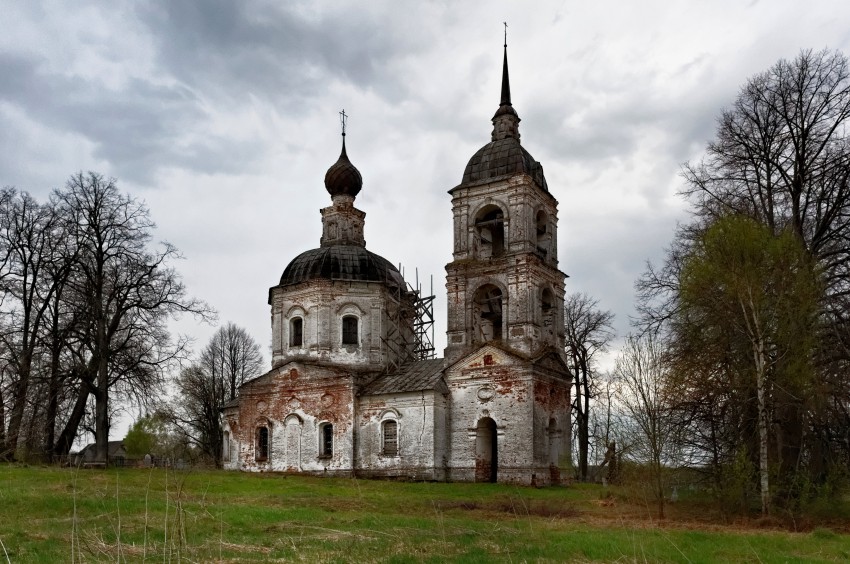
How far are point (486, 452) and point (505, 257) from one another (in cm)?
717

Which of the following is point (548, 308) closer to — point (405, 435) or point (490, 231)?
point (490, 231)

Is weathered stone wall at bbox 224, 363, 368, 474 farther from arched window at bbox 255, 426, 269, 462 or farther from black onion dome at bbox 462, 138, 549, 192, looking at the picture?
black onion dome at bbox 462, 138, 549, 192

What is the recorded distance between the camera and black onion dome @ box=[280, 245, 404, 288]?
33625 mm

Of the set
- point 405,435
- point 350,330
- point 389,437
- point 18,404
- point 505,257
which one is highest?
point 505,257

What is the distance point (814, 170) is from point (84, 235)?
22.9 meters

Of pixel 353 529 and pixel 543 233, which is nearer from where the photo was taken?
pixel 353 529

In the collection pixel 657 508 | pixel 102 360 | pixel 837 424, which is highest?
pixel 102 360

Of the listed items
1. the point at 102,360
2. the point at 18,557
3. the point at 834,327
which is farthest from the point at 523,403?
the point at 18,557

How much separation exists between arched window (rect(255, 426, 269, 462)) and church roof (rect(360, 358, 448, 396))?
16.2 ft

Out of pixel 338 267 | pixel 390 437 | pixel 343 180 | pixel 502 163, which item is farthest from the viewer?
pixel 343 180

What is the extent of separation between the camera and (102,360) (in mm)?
27000

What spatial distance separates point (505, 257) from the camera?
2912 cm

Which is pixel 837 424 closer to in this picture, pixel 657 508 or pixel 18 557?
pixel 657 508

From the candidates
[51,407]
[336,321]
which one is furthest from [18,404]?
[336,321]
